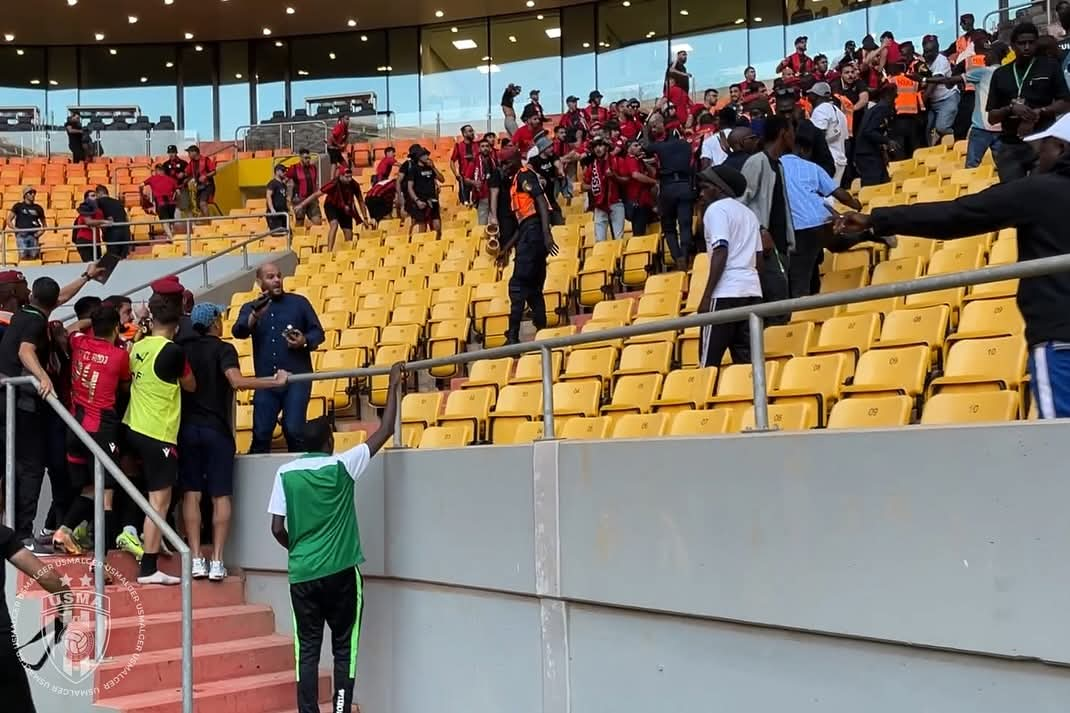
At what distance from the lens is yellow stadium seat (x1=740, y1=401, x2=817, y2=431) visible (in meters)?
5.19

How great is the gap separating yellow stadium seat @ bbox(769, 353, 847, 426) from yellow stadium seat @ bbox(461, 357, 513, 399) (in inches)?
101

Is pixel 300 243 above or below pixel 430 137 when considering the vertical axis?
below

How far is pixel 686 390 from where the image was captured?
6297 millimetres

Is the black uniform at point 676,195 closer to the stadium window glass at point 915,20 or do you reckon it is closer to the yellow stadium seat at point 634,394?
the yellow stadium seat at point 634,394

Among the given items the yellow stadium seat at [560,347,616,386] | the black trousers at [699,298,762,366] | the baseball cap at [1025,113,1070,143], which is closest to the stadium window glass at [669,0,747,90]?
the yellow stadium seat at [560,347,616,386]

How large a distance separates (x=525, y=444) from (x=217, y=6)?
2406 cm

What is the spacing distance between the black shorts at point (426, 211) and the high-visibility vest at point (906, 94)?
20.2ft

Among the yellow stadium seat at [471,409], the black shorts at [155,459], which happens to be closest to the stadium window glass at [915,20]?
the yellow stadium seat at [471,409]

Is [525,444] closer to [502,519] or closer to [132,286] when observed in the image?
[502,519]

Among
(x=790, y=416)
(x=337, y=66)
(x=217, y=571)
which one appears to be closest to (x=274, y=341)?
(x=217, y=571)

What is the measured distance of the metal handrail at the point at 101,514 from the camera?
5539 mm

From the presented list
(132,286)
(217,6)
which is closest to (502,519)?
(132,286)

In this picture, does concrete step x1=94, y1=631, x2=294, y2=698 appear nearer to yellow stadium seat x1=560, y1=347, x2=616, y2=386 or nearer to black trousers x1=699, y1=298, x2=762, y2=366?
yellow stadium seat x1=560, y1=347, x2=616, y2=386

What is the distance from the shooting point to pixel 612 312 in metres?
8.99
